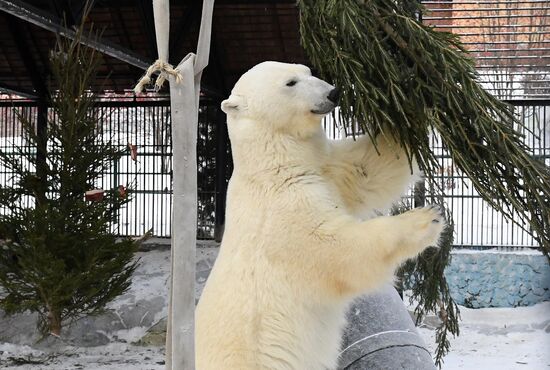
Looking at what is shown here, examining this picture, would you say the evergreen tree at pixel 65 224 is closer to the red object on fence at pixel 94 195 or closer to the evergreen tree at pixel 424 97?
the red object on fence at pixel 94 195

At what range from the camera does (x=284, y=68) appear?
1.32 meters

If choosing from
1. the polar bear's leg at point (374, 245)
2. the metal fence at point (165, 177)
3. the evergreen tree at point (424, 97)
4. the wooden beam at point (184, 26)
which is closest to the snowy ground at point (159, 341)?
the metal fence at point (165, 177)

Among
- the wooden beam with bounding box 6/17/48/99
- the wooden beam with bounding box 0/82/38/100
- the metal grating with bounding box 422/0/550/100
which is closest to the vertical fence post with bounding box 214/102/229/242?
the wooden beam with bounding box 6/17/48/99

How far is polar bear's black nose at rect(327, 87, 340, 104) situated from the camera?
1.20 meters

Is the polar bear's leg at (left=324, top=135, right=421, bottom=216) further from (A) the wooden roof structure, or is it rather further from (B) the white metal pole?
(A) the wooden roof structure

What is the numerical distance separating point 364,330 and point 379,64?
0.90m

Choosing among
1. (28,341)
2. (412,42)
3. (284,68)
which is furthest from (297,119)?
(28,341)

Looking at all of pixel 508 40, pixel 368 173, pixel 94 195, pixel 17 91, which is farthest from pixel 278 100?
pixel 17 91

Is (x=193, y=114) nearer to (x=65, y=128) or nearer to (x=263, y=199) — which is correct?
(x=263, y=199)

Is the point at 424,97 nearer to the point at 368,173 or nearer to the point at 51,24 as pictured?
the point at 368,173

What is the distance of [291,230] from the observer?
1.26 m

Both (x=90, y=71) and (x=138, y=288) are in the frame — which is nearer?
(x=90, y=71)

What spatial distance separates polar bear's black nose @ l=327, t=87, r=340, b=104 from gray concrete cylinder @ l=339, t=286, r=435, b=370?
0.71m

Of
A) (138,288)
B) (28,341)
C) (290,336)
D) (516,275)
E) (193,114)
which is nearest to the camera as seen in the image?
(193,114)
